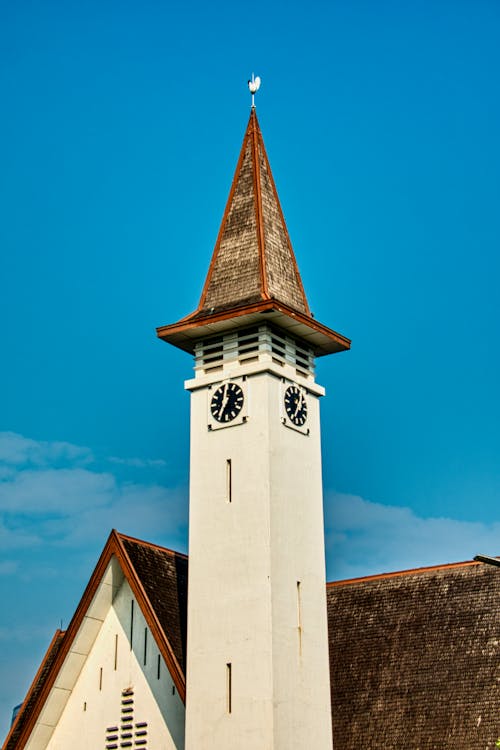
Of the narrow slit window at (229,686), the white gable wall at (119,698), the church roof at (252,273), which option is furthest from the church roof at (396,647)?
the church roof at (252,273)

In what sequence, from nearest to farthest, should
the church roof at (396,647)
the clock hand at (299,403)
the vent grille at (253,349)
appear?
1. the church roof at (396,647)
2. the vent grille at (253,349)
3. the clock hand at (299,403)

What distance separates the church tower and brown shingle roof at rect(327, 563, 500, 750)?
5.96 feet

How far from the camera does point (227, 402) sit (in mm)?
37406

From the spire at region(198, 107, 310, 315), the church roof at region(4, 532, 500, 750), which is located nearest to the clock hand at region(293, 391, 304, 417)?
the spire at region(198, 107, 310, 315)

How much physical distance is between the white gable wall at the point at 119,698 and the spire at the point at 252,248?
996 centimetres

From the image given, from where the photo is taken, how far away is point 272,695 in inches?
1310

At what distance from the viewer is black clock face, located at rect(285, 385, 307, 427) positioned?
37.5 metres

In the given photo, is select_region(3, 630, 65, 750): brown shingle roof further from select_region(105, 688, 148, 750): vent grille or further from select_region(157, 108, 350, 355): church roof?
select_region(157, 108, 350, 355): church roof

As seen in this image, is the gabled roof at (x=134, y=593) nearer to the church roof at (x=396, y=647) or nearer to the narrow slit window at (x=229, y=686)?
the church roof at (x=396, y=647)

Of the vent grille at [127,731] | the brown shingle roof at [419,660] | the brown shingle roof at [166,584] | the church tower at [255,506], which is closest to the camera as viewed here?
the church tower at [255,506]

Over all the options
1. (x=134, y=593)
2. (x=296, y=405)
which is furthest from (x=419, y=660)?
(x=134, y=593)

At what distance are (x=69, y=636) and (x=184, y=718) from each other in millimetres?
4794

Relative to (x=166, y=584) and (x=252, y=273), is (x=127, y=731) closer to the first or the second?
(x=166, y=584)

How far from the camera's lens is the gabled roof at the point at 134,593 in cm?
3769
